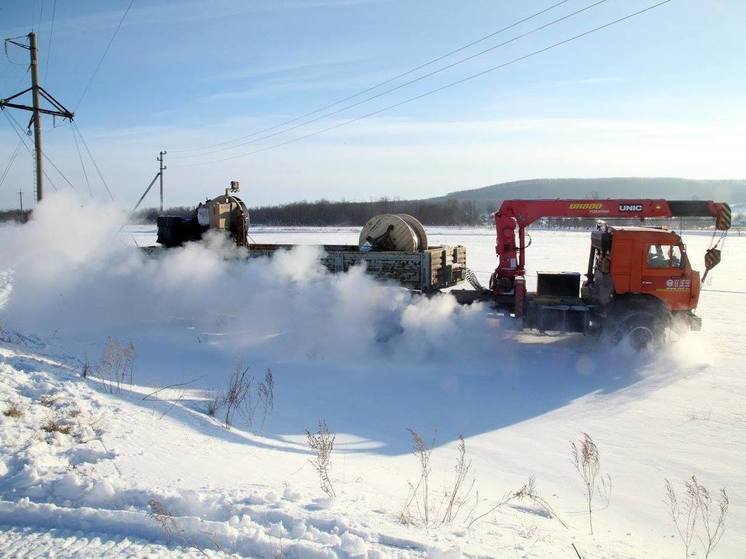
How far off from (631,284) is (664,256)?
2.94 ft

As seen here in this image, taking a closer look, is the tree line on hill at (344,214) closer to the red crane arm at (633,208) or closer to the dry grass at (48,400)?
the red crane arm at (633,208)

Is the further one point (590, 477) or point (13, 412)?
point (590, 477)

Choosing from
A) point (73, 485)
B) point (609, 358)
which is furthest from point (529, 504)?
point (609, 358)

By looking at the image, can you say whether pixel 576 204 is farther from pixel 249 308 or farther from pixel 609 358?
pixel 249 308

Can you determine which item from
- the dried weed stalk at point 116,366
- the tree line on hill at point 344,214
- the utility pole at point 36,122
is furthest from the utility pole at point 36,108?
the tree line on hill at point 344,214

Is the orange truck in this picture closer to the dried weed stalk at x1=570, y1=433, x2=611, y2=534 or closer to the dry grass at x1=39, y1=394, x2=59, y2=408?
the dried weed stalk at x1=570, y1=433, x2=611, y2=534

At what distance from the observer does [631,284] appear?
35.4 ft

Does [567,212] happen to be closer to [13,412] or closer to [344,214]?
[13,412]

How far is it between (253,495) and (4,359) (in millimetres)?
5056

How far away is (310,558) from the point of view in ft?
11.7

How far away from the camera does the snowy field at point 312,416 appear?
403 cm

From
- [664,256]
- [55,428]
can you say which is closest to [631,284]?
[664,256]

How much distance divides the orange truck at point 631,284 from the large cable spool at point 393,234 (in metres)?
2.53

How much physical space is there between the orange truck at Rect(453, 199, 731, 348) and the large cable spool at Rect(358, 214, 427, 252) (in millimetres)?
2535
